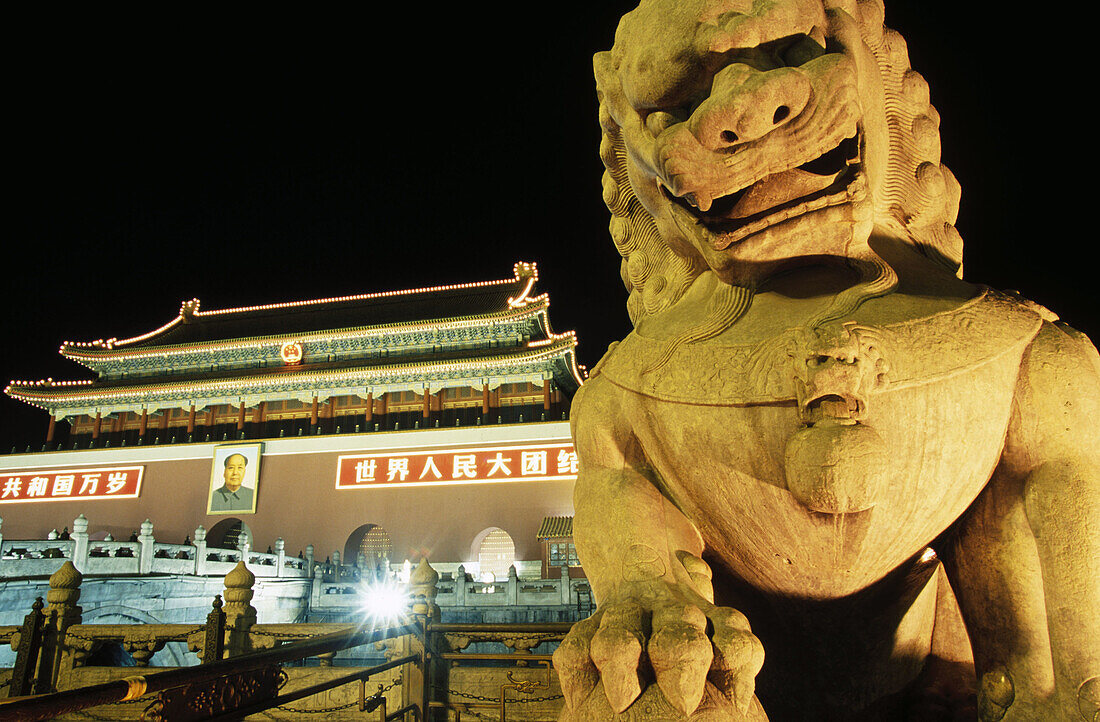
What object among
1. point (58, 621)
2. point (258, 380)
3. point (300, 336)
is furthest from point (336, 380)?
point (58, 621)

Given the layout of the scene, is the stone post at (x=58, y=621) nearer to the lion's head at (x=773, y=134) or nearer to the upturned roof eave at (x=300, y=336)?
the lion's head at (x=773, y=134)

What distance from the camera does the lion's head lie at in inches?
48.8

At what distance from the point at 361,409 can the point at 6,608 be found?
8.04 meters

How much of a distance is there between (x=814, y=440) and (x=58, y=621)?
7.05 metres

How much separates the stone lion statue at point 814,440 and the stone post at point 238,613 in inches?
224

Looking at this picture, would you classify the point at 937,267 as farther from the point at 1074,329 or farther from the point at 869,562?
the point at 869,562

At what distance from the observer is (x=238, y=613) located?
602 centimetres

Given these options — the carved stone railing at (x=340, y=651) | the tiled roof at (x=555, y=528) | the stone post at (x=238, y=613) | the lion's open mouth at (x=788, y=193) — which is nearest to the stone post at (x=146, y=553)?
the carved stone railing at (x=340, y=651)

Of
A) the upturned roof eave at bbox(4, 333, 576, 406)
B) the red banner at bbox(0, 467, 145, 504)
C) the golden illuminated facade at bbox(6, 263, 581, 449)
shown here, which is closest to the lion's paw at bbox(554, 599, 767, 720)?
the golden illuminated facade at bbox(6, 263, 581, 449)

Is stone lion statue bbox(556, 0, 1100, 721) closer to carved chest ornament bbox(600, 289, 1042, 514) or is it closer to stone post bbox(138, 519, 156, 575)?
carved chest ornament bbox(600, 289, 1042, 514)

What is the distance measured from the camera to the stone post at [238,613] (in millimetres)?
5887

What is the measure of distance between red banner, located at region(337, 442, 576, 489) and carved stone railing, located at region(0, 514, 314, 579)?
107 inches

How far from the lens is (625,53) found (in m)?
1.47

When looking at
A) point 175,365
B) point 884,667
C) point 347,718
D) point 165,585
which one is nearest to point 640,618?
point 884,667
